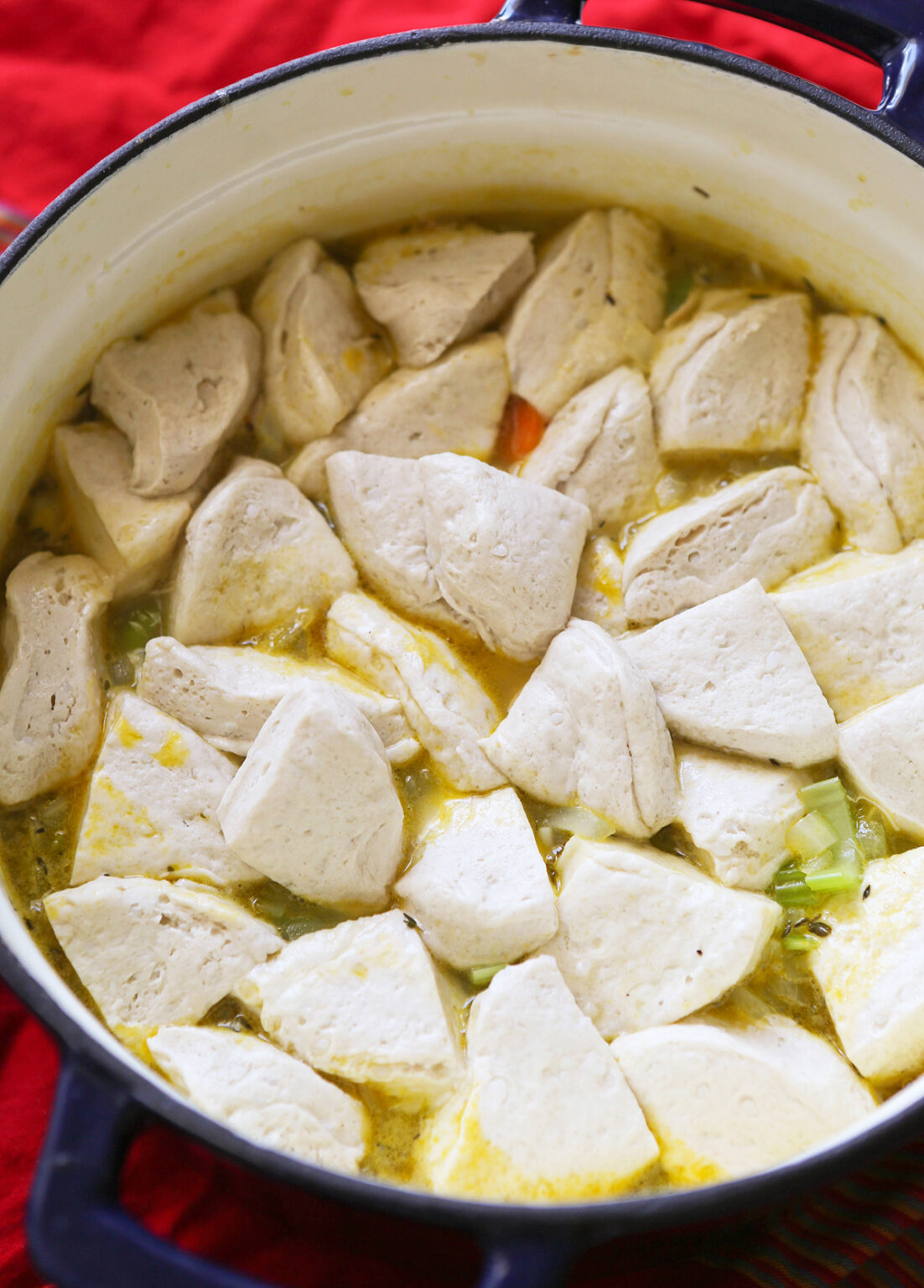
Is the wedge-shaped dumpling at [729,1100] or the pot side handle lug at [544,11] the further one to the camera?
the pot side handle lug at [544,11]

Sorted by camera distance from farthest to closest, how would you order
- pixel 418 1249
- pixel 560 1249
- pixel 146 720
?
pixel 146 720, pixel 418 1249, pixel 560 1249

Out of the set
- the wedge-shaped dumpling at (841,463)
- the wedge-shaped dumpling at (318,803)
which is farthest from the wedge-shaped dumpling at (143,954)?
the wedge-shaped dumpling at (841,463)

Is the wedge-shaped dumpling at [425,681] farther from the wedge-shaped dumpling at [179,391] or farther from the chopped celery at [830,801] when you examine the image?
the chopped celery at [830,801]

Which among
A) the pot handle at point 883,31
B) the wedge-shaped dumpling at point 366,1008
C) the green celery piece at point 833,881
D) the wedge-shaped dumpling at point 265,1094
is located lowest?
the wedge-shaped dumpling at point 265,1094

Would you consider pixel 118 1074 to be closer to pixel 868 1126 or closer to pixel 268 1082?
pixel 268 1082

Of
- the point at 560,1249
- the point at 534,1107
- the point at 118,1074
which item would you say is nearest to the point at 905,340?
the point at 534,1107
